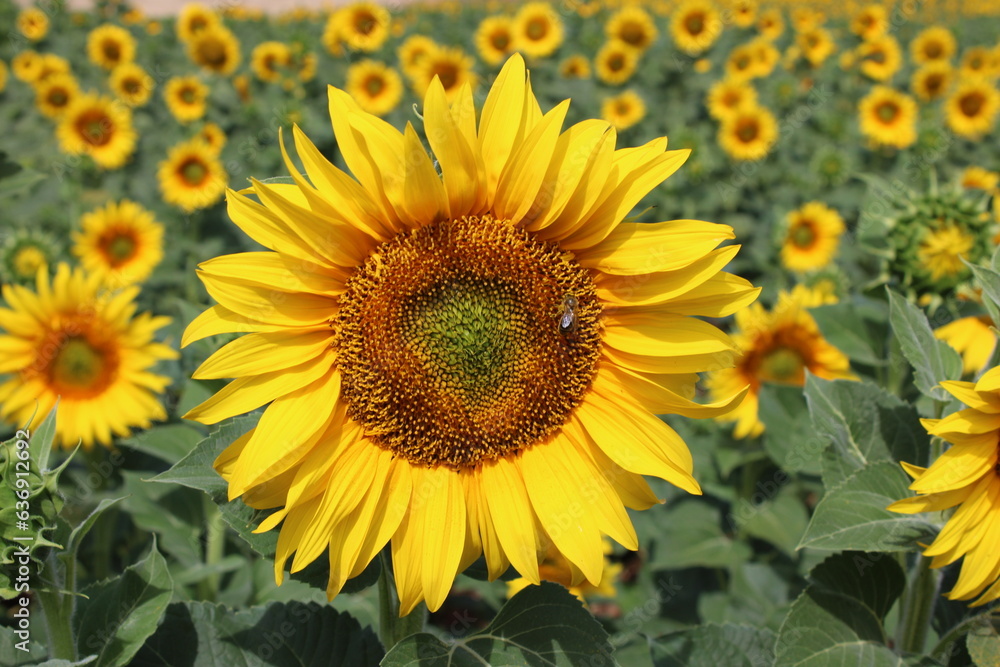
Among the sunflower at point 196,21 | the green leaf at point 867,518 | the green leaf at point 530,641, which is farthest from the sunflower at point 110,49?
the green leaf at point 867,518

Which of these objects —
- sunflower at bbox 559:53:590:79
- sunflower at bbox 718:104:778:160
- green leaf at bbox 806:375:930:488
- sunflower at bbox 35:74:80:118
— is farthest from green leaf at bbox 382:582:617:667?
sunflower at bbox 559:53:590:79

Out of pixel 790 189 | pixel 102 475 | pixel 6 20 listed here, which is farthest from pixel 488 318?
pixel 6 20

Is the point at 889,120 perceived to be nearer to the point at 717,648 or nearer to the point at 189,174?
the point at 189,174

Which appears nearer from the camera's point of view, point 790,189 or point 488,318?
point 488,318

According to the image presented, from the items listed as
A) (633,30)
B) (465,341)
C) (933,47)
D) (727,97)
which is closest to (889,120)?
(727,97)

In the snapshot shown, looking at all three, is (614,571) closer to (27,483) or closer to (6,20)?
(27,483)

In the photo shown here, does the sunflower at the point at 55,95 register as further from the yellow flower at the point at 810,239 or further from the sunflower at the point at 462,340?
the sunflower at the point at 462,340
